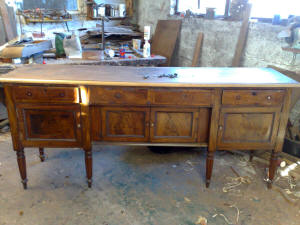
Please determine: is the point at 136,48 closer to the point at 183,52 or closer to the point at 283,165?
the point at 183,52

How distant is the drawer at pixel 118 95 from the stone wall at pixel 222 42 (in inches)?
63.6

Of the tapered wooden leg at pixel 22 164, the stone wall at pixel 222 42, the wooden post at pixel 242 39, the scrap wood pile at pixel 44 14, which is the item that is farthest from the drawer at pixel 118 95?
Result: the scrap wood pile at pixel 44 14

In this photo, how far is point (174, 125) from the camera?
2119 mm

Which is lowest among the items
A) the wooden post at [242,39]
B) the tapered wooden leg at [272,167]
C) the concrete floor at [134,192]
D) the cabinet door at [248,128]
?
the concrete floor at [134,192]

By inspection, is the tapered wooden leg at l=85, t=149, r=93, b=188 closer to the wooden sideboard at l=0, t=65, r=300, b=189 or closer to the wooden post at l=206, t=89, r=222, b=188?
the wooden sideboard at l=0, t=65, r=300, b=189

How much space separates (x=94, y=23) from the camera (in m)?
6.32

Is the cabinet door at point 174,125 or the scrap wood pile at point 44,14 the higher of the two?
the scrap wood pile at point 44,14

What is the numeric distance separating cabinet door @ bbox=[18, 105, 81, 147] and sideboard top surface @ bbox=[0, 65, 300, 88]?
8.3 inches

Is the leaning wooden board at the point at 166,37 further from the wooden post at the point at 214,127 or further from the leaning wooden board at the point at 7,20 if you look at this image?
the wooden post at the point at 214,127

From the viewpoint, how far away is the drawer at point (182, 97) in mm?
1985

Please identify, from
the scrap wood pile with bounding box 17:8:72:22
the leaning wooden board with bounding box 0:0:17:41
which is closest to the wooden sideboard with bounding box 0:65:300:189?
the leaning wooden board with bounding box 0:0:17:41

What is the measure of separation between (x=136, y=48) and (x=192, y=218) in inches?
112

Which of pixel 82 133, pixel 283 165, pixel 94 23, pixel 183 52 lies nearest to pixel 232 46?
pixel 183 52

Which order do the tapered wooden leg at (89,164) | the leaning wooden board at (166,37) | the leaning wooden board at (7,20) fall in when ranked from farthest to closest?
the leaning wooden board at (7,20) < the leaning wooden board at (166,37) < the tapered wooden leg at (89,164)
